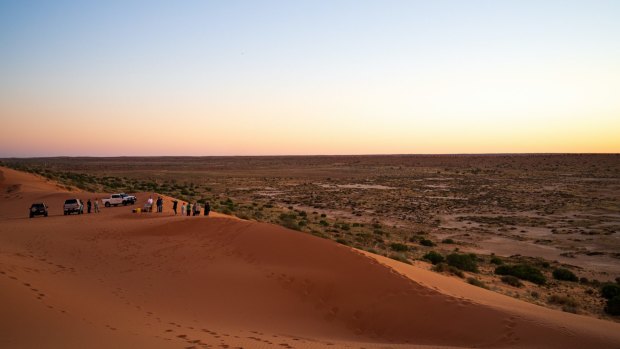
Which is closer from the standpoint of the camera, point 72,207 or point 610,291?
point 610,291

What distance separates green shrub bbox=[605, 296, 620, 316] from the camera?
49.5 ft

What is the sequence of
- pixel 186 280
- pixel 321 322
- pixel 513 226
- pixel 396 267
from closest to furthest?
pixel 321 322 → pixel 186 280 → pixel 396 267 → pixel 513 226

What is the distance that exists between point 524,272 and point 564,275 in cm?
179

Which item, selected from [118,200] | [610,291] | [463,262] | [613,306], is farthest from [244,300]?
[118,200]

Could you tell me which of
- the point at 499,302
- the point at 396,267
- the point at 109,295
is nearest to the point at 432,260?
the point at 396,267

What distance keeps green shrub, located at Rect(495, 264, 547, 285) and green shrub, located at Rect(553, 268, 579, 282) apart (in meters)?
0.70

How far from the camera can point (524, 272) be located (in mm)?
19766

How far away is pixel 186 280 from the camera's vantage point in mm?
14891

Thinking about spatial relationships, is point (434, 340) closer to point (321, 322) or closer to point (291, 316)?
point (321, 322)

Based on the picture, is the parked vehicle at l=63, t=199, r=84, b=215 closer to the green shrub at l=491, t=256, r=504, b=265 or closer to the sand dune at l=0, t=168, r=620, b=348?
the sand dune at l=0, t=168, r=620, b=348

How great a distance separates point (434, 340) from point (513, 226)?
2701 centimetres

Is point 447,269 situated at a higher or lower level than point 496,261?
higher

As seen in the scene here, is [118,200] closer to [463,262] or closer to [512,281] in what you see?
[463,262]

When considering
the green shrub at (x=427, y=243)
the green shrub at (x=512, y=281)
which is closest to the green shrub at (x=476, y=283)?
the green shrub at (x=512, y=281)
